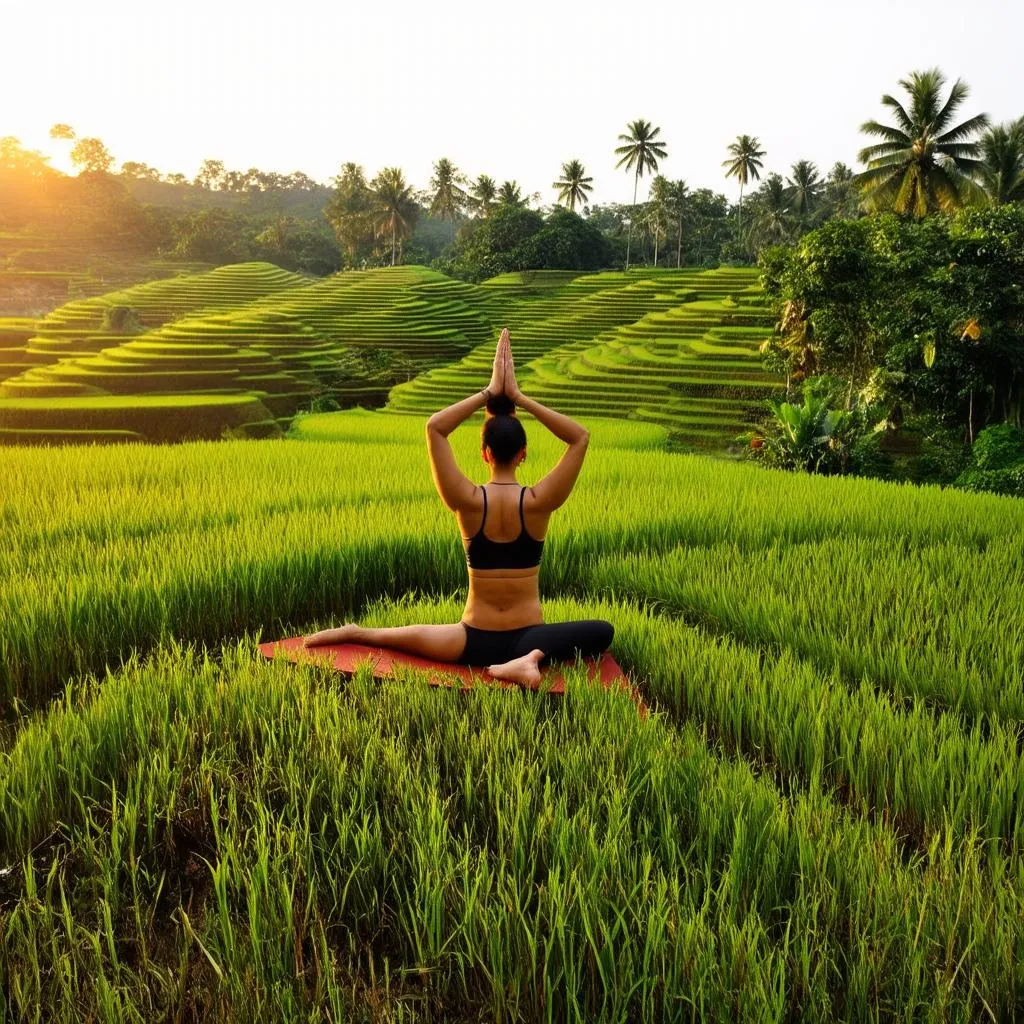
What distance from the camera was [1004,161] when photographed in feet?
72.1

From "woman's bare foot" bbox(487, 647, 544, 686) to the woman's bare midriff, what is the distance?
0.70 ft

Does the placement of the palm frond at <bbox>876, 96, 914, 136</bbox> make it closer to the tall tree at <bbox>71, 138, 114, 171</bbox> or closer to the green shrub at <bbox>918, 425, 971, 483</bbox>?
the green shrub at <bbox>918, 425, 971, 483</bbox>

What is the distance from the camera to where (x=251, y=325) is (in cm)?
2541

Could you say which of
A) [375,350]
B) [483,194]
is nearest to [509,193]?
[483,194]

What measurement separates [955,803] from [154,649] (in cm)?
323

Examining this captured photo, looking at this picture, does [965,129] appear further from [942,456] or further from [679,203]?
[679,203]

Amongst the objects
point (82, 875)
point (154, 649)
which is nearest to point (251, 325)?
point (154, 649)

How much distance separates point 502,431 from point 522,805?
1.39 metres

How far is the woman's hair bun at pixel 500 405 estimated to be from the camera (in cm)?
255

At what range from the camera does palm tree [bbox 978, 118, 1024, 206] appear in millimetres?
21812

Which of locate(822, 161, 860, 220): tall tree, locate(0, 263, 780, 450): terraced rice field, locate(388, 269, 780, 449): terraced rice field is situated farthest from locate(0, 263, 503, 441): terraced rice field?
locate(822, 161, 860, 220): tall tree

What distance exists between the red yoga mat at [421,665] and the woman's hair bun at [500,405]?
3.24 feet

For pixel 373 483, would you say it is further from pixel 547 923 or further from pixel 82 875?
pixel 547 923

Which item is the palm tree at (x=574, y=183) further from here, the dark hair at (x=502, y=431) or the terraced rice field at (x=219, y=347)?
the dark hair at (x=502, y=431)
